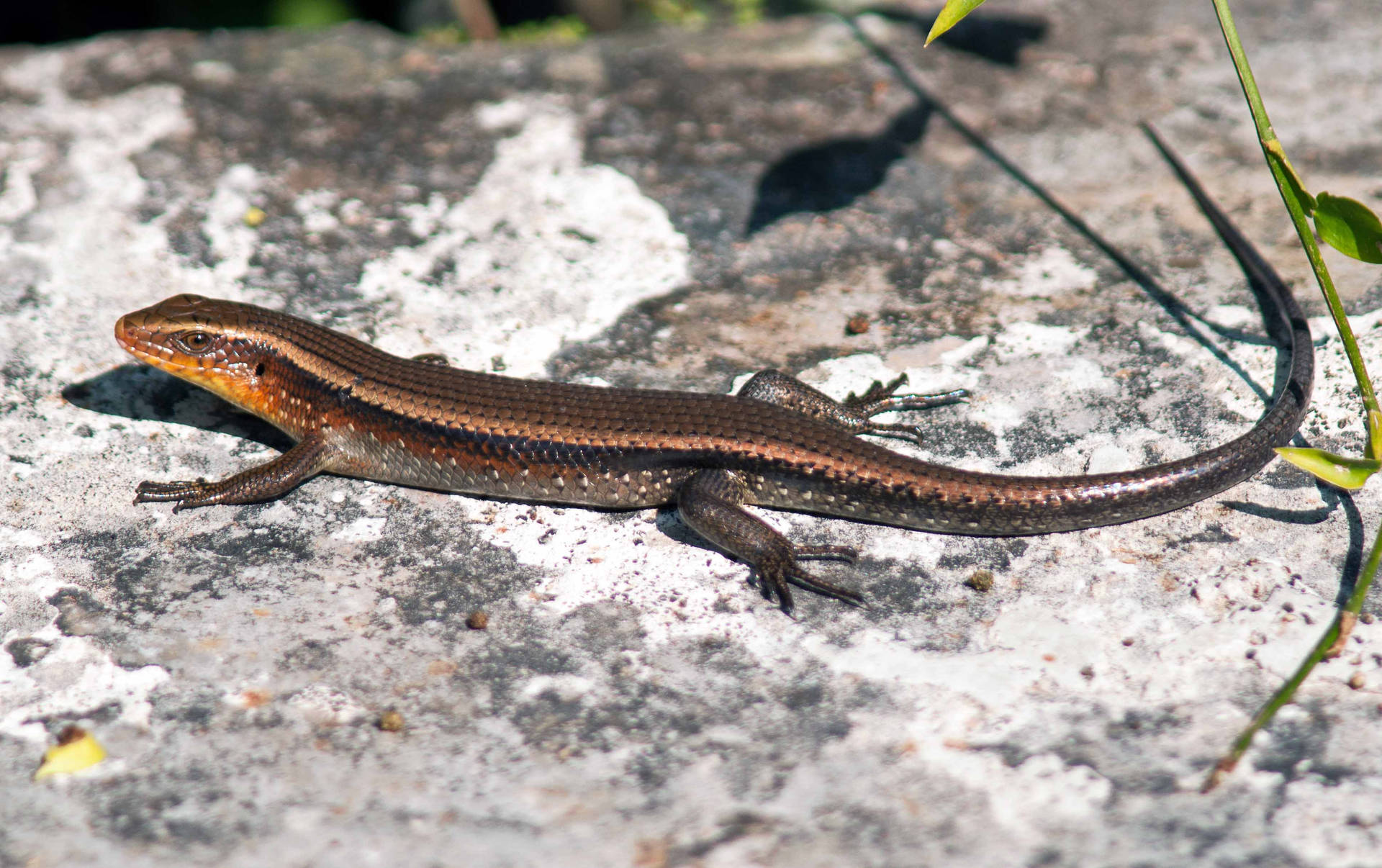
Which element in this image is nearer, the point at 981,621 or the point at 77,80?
the point at 981,621

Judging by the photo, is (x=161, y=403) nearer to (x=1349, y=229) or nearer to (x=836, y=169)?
(x=836, y=169)

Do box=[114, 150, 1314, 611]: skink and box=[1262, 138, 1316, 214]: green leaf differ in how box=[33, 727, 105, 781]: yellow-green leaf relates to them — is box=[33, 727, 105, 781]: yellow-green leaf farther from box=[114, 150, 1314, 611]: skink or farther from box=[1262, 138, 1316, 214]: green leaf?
box=[1262, 138, 1316, 214]: green leaf

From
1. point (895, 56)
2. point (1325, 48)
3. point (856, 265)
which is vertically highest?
point (1325, 48)

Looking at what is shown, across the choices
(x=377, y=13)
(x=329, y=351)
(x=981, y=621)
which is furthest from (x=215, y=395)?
(x=377, y=13)

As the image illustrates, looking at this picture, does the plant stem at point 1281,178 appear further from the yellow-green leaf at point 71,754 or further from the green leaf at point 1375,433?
the yellow-green leaf at point 71,754

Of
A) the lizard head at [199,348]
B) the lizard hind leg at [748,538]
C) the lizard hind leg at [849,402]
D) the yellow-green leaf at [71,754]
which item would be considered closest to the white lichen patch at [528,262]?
the lizard head at [199,348]

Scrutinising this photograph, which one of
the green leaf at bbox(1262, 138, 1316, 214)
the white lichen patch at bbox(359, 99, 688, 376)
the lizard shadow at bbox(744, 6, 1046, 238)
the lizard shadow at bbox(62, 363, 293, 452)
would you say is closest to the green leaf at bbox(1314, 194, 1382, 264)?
the green leaf at bbox(1262, 138, 1316, 214)

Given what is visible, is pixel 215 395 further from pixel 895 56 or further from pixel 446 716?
pixel 895 56
